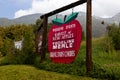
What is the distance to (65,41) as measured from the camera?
12.2 meters

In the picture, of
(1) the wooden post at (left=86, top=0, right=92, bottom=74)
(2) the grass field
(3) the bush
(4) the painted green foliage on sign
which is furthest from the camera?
(3) the bush

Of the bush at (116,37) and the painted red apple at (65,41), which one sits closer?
the painted red apple at (65,41)

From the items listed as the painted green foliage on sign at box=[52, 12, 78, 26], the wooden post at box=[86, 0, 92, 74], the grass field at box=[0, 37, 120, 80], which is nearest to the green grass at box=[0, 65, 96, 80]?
the grass field at box=[0, 37, 120, 80]

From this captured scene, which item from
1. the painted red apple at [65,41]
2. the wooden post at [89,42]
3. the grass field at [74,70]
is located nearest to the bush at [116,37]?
the grass field at [74,70]

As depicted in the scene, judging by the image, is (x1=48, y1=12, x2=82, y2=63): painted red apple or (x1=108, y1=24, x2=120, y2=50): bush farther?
(x1=108, y1=24, x2=120, y2=50): bush

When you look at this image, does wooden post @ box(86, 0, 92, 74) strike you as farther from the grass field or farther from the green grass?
the green grass

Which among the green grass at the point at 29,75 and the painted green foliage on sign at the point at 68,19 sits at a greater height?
the painted green foliage on sign at the point at 68,19

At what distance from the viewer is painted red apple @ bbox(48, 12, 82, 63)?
11408 millimetres

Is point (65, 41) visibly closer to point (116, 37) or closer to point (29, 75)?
point (29, 75)

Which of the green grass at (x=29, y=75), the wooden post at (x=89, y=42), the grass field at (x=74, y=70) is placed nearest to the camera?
the grass field at (x=74, y=70)

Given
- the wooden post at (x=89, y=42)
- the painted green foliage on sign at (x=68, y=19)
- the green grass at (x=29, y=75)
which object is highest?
the painted green foliage on sign at (x=68, y=19)

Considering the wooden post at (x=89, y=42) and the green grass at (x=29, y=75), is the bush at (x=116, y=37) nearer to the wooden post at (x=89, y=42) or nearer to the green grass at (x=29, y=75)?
the wooden post at (x=89, y=42)

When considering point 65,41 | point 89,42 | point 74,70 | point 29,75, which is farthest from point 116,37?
point 29,75

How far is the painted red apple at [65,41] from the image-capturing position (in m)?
11.4
